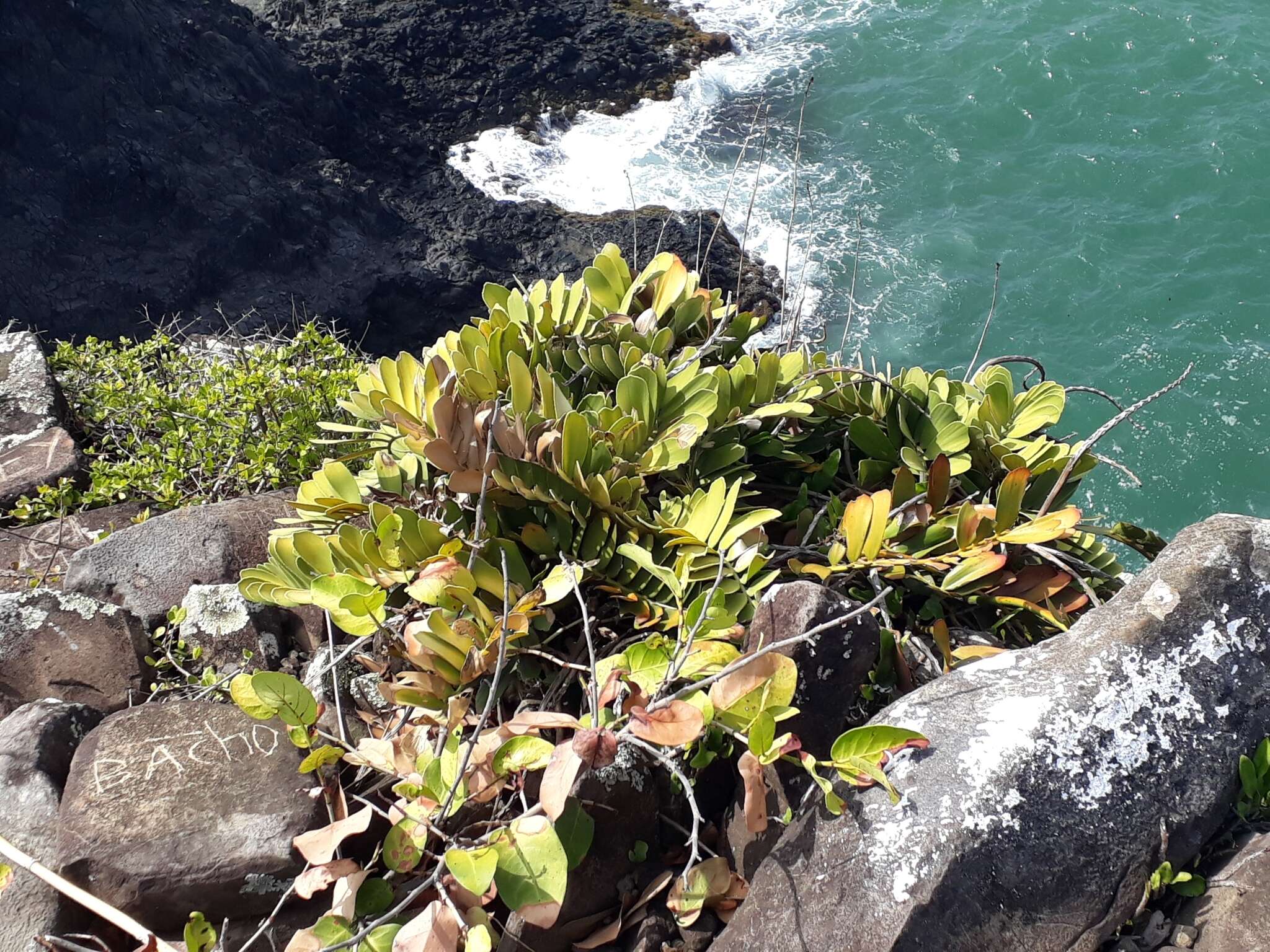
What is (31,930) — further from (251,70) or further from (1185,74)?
(1185,74)

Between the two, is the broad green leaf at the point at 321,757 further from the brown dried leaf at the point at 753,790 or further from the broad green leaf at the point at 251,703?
the brown dried leaf at the point at 753,790

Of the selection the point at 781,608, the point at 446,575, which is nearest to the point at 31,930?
the point at 446,575

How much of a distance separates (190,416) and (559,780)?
2.47 metres

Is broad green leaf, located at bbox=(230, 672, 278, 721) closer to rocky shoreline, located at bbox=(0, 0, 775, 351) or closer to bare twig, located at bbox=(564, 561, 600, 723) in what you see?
bare twig, located at bbox=(564, 561, 600, 723)

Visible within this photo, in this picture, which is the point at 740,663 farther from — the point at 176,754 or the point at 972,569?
the point at 176,754

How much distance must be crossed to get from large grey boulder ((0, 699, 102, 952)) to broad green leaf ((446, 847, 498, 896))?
0.70 m

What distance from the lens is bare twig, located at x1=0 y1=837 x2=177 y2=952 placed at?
139cm

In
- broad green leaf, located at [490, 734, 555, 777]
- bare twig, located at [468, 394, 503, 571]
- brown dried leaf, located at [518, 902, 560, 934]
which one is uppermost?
bare twig, located at [468, 394, 503, 571]

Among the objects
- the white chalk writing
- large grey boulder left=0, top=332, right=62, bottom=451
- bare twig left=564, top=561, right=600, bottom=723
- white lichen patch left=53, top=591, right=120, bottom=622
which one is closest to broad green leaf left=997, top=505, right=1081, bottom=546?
bare twig left=564, top=561, right=600, bottom=723

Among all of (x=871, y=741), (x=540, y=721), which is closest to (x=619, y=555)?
(x=540, y=721)

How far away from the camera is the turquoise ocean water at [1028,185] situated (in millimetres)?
8883

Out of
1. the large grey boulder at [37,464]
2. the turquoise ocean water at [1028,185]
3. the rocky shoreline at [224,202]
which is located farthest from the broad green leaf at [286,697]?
the rocky shoreline at [224,202]

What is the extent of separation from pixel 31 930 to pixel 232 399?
7.03 ft

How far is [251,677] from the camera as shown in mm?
1605
